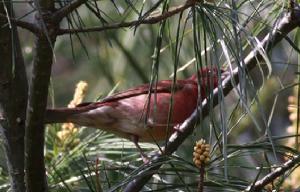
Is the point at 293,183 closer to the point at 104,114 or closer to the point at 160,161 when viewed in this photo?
the point at 104,114

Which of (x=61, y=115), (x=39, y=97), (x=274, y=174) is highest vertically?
(x=61, y=115)

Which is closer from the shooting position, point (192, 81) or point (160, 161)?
point (160, 161)

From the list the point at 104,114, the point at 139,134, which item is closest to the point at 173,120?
the point at 139,134

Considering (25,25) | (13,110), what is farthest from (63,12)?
(13,110)

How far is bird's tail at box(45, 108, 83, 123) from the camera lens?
131 inches

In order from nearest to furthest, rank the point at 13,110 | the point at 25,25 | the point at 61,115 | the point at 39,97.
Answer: the point at 25,25
the point at 39,97
the point at 13,110
the point at 61,115

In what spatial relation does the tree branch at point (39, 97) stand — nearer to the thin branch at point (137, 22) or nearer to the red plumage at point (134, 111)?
the thin branch at point (137, 22)

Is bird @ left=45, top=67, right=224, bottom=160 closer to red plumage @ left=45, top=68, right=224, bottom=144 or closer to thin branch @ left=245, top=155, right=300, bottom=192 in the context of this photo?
red plumage @ left=45, top=68, right=224, bottom=144

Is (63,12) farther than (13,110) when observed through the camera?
No

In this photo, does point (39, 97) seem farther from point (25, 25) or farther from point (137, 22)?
point (137, 22)

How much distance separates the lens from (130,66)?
5832mm

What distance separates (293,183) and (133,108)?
814 mm

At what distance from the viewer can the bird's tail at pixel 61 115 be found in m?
3.33

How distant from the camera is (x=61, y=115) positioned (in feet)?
11.2
